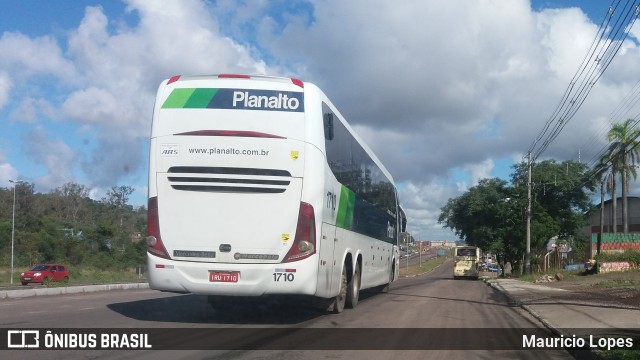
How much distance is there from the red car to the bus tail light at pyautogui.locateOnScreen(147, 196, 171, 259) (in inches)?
1210

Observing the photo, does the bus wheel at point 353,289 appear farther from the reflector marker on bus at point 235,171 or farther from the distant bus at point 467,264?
the distant bus at point 467,264

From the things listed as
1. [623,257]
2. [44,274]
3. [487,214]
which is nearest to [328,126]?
[623,257]

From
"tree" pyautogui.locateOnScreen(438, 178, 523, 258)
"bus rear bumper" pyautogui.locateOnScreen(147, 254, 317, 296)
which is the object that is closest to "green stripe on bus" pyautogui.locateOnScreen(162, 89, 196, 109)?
"bus rear bumper" pyautogui.locateOnScreen(147, 254, 317, 296)

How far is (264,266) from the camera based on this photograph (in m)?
10.6

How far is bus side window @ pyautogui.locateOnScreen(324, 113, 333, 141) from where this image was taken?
459 inches

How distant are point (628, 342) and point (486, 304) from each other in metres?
10.2

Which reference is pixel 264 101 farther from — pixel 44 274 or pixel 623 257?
pixel 623 257

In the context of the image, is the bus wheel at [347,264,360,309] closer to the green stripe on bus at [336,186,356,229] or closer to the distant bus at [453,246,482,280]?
the green stripe on bus at [336,186,356,229]

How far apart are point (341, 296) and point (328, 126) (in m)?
4.06

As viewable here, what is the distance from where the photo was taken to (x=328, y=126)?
39.0 ft

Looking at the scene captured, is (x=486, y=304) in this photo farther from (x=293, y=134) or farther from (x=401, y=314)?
(x=293, y=134)

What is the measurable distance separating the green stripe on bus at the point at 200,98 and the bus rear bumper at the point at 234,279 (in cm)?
273

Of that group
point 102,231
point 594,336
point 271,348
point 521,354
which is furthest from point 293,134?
point 102,231

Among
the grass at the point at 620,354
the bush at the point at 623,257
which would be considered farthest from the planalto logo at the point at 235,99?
the bush at the point at 623,257
